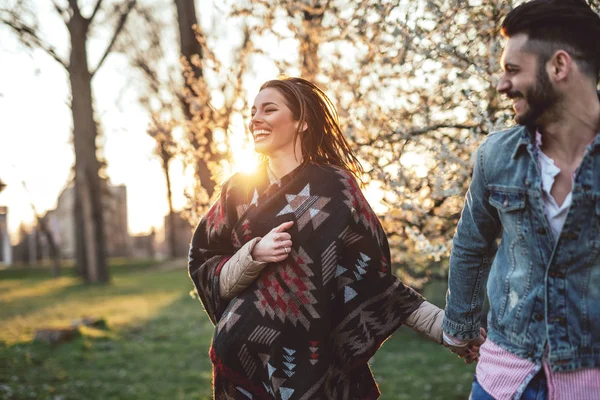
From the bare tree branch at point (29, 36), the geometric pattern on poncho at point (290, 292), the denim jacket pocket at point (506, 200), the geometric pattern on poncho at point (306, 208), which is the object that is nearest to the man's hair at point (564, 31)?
the denim jacket pocket at point (506, 200)

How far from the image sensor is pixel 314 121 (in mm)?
3057

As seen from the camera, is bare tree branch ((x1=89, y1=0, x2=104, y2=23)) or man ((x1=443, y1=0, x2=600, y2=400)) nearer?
man ((x1=443, y1=0, x2=600, y2=400))

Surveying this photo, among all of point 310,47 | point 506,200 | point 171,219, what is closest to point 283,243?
point 506,200

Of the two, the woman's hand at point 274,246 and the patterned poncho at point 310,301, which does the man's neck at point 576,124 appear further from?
the woman's hand at point 274,246

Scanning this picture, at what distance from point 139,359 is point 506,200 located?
8278 mm

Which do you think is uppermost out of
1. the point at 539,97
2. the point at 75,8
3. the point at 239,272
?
the point at 75,8

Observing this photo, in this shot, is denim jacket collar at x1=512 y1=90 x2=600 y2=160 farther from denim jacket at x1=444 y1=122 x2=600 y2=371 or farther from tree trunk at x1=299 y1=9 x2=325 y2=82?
tree trunk at x1=299 y1=9 x2=325 y2=82

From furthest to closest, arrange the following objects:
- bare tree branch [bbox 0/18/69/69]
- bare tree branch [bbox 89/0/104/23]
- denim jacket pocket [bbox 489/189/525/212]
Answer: bare tree branch [bbox 89/0/104/23] → bare tree branch [bbox 0/18/69/69] → denim jacket pocket [bbox 489/189/525/212]

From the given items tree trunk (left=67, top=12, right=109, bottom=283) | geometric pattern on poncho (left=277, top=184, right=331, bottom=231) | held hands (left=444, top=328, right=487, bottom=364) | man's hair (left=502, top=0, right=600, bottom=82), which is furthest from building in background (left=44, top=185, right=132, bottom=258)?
man's hair (left=502, top=0, right=600, bottom=82)

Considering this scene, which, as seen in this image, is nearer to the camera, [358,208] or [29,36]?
[358,208]

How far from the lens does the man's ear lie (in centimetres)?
175

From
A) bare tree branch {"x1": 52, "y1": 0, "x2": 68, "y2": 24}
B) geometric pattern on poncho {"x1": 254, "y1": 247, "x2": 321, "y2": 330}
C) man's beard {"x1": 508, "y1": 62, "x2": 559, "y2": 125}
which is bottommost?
geometric pattern on poncho {"x1": 254, "y1": 247, "x2": 321, "y2": 330}

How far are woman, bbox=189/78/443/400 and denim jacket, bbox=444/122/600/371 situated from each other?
739 millimetres

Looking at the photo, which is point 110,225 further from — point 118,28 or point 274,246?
point 274,246
